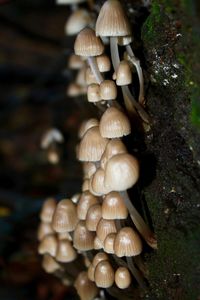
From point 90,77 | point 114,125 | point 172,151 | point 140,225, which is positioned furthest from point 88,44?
point 140,225

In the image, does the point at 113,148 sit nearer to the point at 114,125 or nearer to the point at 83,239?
the point at 114,125

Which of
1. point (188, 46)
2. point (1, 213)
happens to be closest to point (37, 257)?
point (1, 213)

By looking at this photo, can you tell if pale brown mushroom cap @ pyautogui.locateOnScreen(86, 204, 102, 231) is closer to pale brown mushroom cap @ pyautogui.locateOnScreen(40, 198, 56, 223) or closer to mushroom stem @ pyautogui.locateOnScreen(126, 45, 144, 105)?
mushroom stem @ pyautogui.locateOnScreen(126, 45, 144, 105)

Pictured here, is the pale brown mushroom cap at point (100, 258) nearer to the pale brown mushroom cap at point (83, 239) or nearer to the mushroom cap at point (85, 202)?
the pale brown mushroom cap at point (83, 239)

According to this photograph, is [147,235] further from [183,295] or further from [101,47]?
[101,47]

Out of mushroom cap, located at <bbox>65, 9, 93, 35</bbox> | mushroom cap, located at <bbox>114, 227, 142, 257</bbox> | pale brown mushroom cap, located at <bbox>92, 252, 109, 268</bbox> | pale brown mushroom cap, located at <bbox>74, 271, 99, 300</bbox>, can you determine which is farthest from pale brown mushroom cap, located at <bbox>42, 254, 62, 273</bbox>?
mushroom cap, located at <bbox>65, 9, 93, 35</bbox>
